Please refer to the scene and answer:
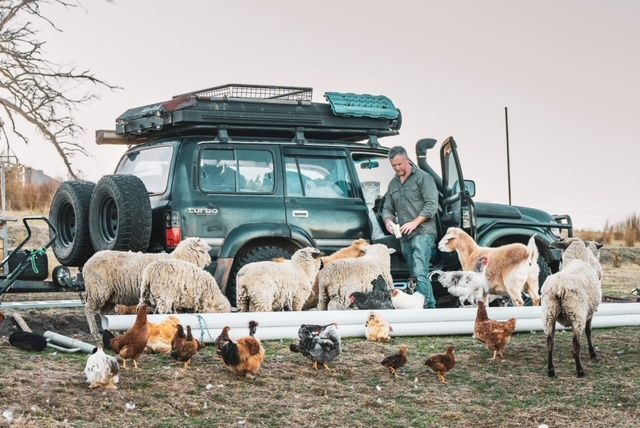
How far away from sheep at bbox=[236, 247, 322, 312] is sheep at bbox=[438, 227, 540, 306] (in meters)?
2.40

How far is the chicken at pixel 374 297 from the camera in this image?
12.2m

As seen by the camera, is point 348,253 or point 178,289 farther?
point 348,253

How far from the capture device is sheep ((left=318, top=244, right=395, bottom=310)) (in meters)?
12.2

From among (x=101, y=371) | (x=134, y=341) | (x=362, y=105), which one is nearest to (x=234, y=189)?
(x=362, y=105)

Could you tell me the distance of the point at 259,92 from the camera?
14289 mm

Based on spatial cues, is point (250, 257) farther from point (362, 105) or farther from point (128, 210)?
point (362, 105)

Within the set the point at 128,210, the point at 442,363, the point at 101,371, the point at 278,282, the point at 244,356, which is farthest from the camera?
the point at 128,210

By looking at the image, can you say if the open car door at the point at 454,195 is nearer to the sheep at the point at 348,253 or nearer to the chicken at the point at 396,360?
the sheep at the point at 348,253

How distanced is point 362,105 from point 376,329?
3.99 meters

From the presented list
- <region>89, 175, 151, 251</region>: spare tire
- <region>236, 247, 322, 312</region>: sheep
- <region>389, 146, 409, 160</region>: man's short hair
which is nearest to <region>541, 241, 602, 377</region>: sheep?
<region>236, 247, 322, 312</region>: sheep

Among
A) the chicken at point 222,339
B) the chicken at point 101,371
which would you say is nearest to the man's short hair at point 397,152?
the chicken at point 222,339

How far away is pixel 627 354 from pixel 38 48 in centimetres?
2031

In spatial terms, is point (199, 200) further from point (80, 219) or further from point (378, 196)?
point (378, 196)

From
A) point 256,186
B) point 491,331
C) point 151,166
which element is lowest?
point 491,331
